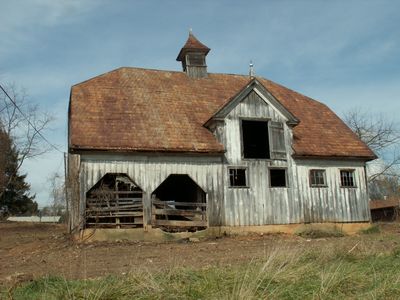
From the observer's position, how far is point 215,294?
6621 millimetres

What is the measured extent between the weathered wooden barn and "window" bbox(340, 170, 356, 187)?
0.05 m

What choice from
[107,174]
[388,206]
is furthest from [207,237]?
[388,206]

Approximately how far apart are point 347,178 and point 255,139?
198 inches

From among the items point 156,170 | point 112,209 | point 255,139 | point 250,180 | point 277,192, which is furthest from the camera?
point 255,139

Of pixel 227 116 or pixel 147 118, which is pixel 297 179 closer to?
pixel 227 116

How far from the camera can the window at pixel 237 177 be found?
67.7 ft

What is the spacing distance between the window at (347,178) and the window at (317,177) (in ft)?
3.19

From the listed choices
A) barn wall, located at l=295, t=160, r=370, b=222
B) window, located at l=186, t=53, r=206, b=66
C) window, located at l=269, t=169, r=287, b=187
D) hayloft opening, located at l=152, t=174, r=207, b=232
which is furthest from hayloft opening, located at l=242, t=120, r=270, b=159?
window, located at l=186, t=53, r=206, b=66

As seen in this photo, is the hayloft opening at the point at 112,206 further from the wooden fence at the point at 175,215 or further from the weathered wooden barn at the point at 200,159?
the wooden fence at the point at 175,215

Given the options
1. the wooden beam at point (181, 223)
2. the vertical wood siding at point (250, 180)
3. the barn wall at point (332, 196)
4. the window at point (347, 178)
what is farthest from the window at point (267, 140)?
the wooden beam at point (181, 223)

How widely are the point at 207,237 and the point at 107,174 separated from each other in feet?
15.6

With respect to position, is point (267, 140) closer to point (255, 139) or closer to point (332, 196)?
point (255, 139)

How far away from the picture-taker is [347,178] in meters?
22.7

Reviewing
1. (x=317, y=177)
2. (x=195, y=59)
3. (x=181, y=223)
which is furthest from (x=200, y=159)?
(x=195, y=59)
